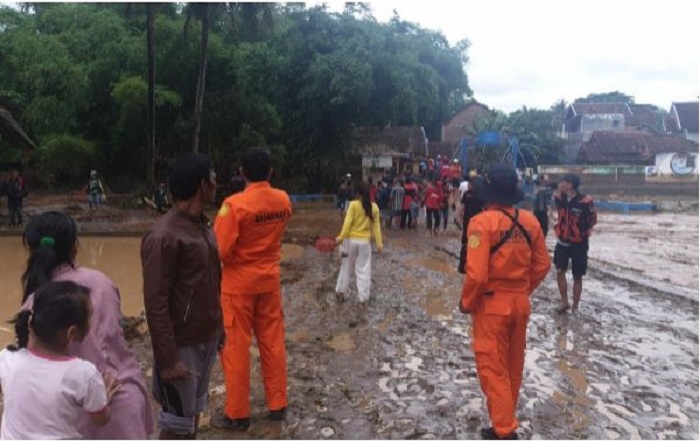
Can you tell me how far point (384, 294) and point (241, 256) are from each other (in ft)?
16.9

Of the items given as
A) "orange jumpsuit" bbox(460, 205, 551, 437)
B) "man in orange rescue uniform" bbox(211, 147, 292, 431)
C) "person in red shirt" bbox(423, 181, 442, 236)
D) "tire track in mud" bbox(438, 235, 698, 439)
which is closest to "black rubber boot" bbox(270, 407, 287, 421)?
"man in orange rescue uniform" bbox(211, 147, 292, 431)

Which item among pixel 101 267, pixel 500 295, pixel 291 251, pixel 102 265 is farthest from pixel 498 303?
pixel 291 251

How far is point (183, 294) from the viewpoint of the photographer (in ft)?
11.5

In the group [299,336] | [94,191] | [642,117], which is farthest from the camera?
[642,117]

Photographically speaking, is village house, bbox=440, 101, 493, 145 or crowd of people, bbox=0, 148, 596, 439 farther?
village house, bbox=440, 101, 493, 145

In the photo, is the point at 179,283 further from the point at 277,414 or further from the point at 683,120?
the point at 683,120

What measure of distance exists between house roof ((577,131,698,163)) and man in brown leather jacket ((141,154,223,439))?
4536cm

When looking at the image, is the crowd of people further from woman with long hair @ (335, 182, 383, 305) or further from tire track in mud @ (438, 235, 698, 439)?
woman with long hair @ (335, 182, 383, 305)

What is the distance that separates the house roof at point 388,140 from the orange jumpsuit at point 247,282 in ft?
94.1

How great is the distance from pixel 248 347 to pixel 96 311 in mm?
1861

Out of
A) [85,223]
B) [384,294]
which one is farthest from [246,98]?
[384,294]

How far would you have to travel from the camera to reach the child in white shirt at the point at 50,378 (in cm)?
251

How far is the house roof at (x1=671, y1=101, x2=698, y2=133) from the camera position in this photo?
5491 centimetres

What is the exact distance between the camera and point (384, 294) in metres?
9.55
